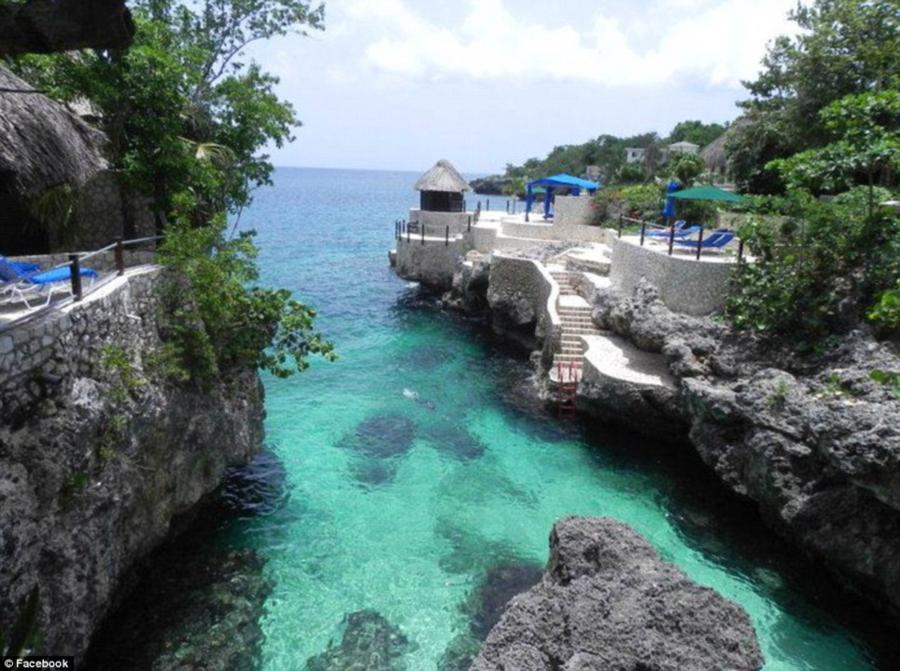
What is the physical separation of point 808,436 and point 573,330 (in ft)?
28.9

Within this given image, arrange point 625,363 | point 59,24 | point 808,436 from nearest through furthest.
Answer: point 59,24 → point 808,436 → point 625,363

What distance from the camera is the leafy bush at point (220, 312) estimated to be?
10680mm

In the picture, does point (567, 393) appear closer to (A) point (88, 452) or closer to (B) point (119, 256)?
(B) point (119, 256)

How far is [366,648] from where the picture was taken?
30.3 ft

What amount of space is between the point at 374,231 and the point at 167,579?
62780 mm

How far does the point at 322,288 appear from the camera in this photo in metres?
37.1

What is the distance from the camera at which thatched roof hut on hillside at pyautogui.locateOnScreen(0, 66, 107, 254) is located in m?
9.01

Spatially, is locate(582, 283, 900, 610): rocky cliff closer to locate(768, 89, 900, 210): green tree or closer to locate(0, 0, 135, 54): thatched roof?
locate(768, 89, 900, 210): green tree

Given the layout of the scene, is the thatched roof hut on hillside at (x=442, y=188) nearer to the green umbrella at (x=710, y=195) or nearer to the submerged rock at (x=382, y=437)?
the green umbrella at (x=710, y=195)

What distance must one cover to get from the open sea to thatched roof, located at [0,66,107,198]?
23.4ft

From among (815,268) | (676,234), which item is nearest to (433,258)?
(676,234)

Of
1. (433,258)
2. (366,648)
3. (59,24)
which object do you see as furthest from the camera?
(433,258)

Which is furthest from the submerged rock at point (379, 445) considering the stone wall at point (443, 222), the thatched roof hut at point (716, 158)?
the thatched roof hut at point (716, 158)

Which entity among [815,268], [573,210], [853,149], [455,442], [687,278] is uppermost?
[853,149]
